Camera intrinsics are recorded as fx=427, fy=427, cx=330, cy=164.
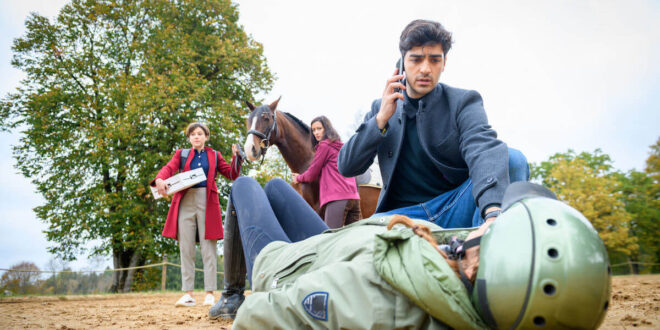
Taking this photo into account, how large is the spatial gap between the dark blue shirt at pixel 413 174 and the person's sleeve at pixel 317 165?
3365 mm

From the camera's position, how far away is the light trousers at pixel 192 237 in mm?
5781

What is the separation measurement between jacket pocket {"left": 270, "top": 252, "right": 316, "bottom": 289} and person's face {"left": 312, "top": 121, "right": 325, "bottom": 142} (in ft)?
15.0

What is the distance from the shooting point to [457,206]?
6.98 feet

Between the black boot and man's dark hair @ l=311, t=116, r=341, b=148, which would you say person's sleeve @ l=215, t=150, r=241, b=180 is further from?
the black boot

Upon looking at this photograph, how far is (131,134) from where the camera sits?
1377 cm

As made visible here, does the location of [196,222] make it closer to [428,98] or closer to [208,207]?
[208,207]

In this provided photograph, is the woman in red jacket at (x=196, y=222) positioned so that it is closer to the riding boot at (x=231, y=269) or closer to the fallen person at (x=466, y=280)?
the riding boot at (x=231, y=269)

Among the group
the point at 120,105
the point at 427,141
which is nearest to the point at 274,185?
the point at 427,141

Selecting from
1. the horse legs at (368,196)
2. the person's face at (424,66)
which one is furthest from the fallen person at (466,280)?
the horse legs at (368,196)

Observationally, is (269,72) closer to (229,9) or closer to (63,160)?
(229,9)

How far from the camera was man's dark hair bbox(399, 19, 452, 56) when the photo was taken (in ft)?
6.93

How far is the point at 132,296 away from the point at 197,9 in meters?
12.3

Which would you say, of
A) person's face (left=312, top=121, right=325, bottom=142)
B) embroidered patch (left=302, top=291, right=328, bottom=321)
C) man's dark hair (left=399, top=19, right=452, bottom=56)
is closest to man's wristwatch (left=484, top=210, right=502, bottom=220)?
embroidered patch (left=302, top=291, right=328, bottom=321)

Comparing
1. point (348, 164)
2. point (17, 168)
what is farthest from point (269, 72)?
point (348, 164)
